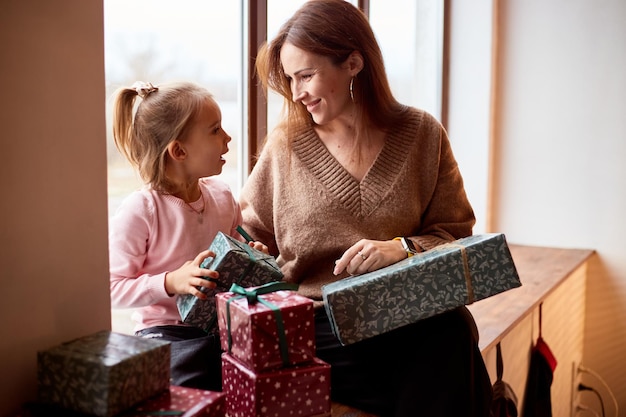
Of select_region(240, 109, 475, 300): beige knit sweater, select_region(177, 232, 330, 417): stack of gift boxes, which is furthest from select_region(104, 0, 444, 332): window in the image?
select_region(177, 232, 330, 417): stack of gift boxes

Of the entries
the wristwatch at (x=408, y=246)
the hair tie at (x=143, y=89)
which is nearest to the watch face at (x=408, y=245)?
the wristwatch at (x=408, y=246)

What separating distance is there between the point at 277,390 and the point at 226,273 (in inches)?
9.9

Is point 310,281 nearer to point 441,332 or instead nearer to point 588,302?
point 441,332

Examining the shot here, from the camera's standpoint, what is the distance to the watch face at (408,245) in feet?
5.14

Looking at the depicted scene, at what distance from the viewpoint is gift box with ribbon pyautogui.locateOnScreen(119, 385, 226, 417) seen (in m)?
1.04

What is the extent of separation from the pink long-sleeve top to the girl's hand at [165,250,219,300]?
19mm

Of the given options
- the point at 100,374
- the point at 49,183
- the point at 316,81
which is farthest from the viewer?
the point at 316,81

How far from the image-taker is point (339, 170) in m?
1.74

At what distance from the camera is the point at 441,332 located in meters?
1.43

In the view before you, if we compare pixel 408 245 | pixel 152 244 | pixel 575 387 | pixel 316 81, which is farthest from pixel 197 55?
pixel 575 387

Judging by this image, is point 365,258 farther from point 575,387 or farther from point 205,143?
point 575,387

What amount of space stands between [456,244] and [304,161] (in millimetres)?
501

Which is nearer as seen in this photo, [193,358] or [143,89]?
[193,358]

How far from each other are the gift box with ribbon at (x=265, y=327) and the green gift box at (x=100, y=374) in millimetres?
164
